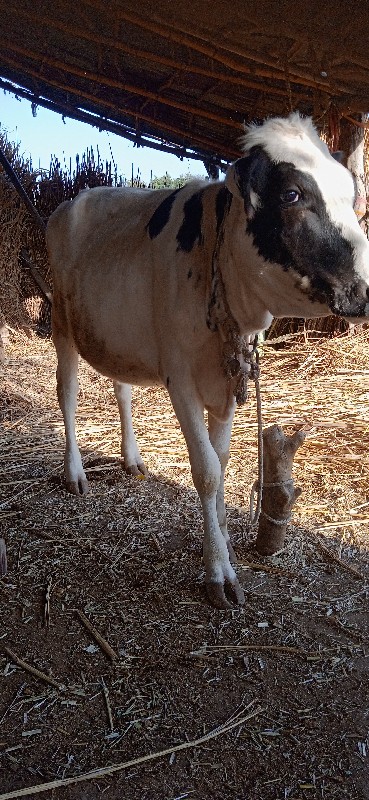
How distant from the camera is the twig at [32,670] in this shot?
2.30m

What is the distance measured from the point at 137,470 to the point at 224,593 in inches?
65.4

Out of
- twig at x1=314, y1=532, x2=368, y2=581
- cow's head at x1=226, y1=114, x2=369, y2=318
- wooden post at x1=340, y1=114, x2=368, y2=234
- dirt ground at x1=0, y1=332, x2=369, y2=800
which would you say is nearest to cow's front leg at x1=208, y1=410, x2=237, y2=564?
dirt ground at x1=0, y1=332, x2=369, y2=800

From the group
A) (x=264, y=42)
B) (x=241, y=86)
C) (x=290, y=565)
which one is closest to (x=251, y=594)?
(x=290, y=565)

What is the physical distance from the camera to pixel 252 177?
2.44m

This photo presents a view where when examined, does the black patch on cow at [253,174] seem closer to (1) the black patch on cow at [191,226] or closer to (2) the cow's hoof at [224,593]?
(1) the black patch on cow at [191,226]

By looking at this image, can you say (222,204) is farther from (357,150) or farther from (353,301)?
(357,150)

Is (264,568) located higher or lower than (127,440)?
lower

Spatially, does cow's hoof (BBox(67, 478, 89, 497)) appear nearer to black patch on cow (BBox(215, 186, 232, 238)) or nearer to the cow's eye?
black patch on cow (BBox(215, 186, 232, 238))

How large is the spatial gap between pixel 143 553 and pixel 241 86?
14.6ft

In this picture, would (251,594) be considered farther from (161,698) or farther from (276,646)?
(161,698)

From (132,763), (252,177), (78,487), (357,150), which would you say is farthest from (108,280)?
(357,150)

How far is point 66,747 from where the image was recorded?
2000 mm

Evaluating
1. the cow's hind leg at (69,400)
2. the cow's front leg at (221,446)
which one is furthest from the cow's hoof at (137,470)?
the cow's front leg at (221,446)

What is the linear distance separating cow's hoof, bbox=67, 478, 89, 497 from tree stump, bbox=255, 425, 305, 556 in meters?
1.29
